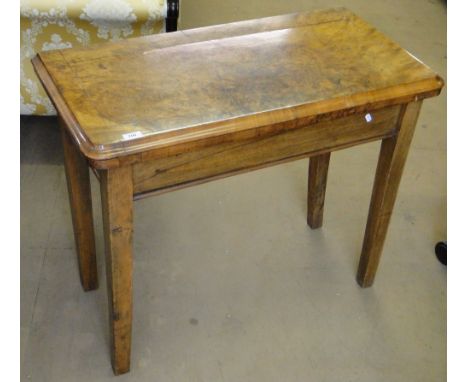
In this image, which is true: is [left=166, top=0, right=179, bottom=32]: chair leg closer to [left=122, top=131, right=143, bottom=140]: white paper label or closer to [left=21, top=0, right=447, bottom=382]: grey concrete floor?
[left=21, top=0, right=447, bottom=382]: grey concrete floor

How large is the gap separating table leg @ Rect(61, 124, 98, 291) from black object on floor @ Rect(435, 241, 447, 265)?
96cm

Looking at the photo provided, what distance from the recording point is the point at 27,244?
1.64 metres

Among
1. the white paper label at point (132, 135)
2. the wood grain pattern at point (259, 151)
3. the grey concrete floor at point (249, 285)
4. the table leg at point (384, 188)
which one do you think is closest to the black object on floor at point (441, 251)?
the grey concrete floor at point (249, 285)

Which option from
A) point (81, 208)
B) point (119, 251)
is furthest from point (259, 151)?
point (81, 208)

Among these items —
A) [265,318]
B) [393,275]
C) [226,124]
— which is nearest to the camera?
[226,124]

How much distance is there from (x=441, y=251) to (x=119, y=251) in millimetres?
996

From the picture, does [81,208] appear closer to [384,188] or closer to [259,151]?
[259,151]

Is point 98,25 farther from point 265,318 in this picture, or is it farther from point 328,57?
point 265,318

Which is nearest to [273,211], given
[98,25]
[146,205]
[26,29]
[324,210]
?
[324,210]

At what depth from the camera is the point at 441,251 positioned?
168 cm

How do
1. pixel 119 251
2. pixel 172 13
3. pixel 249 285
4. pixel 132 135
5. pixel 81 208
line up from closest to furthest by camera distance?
pixel 132 135, pixel 119 251, pixel 81 208, pixel 249 285, pixel 172 13

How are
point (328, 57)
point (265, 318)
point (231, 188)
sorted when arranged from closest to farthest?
point (328, 57), point (265, 318), point (231, 188)

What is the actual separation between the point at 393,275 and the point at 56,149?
3.83 ft

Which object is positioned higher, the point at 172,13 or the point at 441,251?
the point at 172,13
